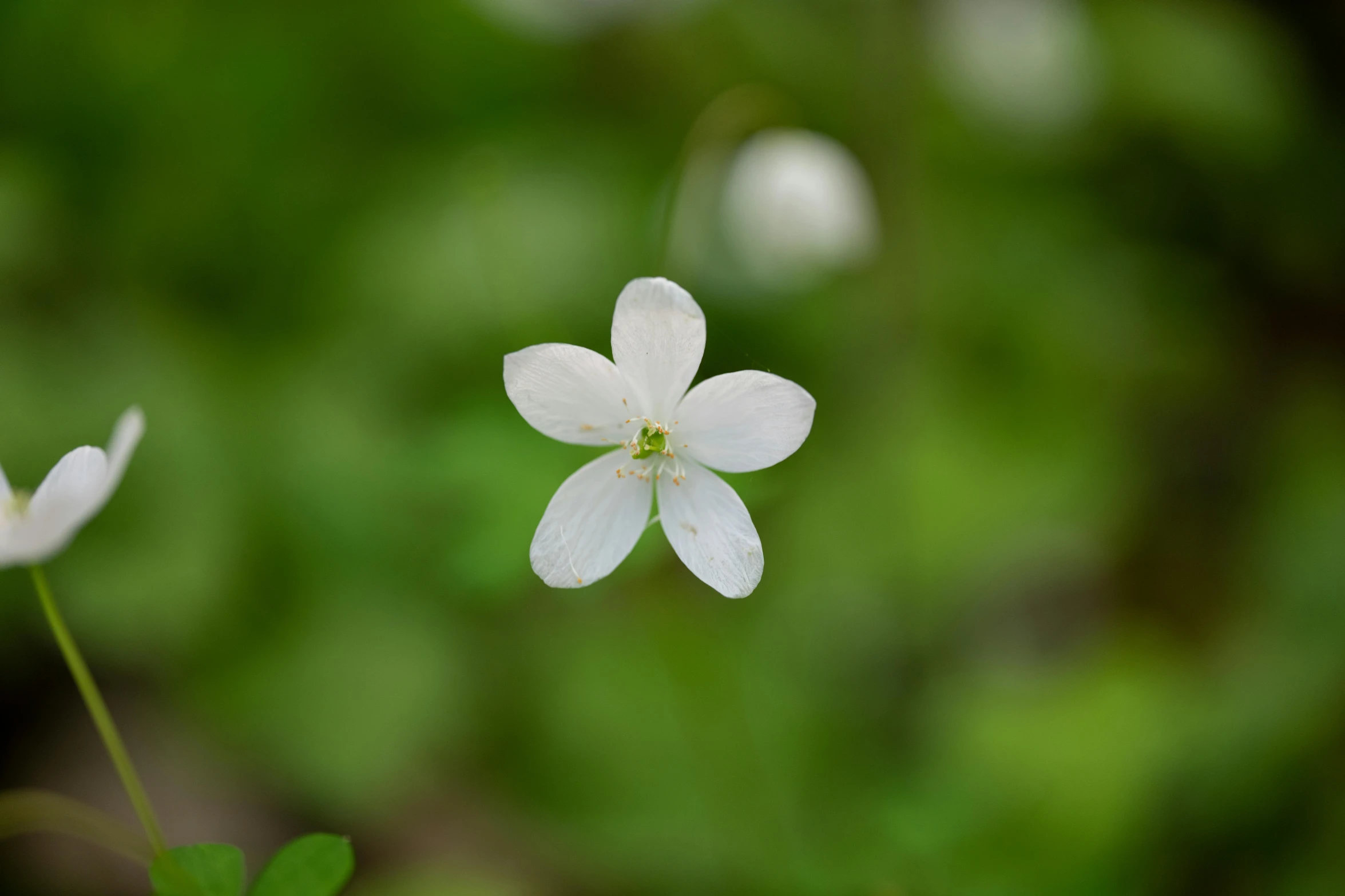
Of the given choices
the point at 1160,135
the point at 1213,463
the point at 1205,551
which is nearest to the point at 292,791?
the point at 1205,551

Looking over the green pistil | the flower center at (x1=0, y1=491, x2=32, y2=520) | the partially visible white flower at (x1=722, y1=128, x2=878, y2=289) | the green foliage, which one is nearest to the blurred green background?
the partially visible white flower at (x1=722, y1=128, x2=878, y2=289)

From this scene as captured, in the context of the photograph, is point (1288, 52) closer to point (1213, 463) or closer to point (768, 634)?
point (1213, 463)

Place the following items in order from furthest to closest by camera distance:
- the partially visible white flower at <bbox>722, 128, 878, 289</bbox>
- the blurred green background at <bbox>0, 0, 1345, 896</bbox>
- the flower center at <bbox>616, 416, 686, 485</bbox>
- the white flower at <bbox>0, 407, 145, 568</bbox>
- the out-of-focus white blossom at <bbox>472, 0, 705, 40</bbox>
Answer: the out-of-focus white blossom at <bbox>472, 0, 705, 40</bbox> < the blurred green background at <bbox>0, 0, 1345, 896</bbox> < the partially visible white flower at <bbox>722, 128, 878, 289</bbox> < the flower center at <bbox>616, 416, 686, 485</bbox> < the white flower at <bbox>0, 407, 145, 568</bbox>

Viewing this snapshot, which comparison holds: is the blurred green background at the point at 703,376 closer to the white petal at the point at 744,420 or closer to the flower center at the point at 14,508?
the white petal at the point at 744,420

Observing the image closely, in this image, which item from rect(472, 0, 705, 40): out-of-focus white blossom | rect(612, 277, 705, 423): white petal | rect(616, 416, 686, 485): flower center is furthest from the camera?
rect(472, 0, 705, 40): out-of-focus white blossom

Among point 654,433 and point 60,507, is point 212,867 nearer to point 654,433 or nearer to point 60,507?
point 60,507

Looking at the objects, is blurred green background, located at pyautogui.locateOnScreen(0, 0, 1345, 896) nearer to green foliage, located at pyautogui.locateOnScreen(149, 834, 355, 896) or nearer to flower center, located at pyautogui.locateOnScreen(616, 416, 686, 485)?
flower center, located at pyautogui.locateOnScreen(616, 416, 686, 485)

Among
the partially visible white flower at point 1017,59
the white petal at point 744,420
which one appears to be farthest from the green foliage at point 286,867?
the partially visible white flower at point 1017,59
